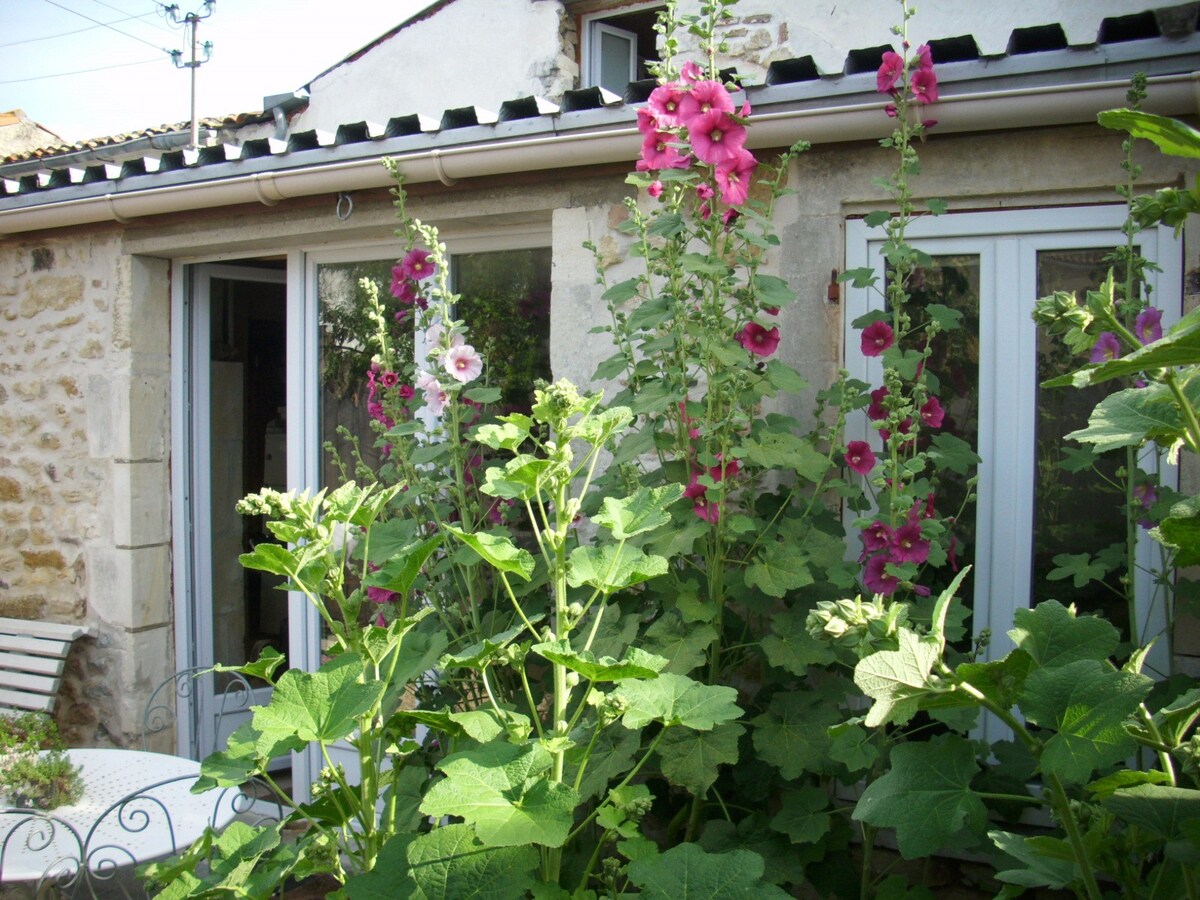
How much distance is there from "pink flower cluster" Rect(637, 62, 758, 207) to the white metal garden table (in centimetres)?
207

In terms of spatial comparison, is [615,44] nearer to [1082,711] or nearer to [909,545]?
[909,545]

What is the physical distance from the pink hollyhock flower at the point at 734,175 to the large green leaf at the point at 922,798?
1455mm

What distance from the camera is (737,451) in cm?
230

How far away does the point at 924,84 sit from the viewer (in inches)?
99.4

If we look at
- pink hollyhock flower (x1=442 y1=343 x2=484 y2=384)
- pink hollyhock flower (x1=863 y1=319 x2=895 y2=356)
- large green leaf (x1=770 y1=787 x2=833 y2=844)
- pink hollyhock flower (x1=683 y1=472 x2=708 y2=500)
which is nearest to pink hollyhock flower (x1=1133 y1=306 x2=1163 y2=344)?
pink hollyhock flower (x1=863 y1=319 x2=895 y2=356)

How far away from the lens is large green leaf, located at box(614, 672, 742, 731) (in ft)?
4.85

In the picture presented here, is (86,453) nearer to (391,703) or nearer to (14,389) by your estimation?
(14,389)

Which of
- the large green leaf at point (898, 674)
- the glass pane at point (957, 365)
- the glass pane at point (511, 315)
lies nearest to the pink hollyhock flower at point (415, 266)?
the glass pane at point (511, 315)

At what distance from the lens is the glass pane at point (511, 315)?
3.83 meters

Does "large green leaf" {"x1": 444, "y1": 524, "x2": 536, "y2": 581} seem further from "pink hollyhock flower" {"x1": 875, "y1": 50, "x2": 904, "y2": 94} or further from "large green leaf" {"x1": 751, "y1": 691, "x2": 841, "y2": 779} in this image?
"pink hollyhock flower" {"x1": 875, "y1": 50, "x2": 904, "y2": 94}

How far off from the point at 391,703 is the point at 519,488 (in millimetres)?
763

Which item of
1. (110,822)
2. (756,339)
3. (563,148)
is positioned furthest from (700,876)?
(110,822)

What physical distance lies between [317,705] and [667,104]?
63.7 inches

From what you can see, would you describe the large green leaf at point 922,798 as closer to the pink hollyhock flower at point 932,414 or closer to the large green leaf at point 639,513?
the large green leaf at point 639,513
